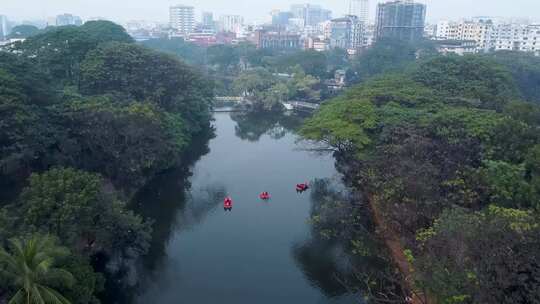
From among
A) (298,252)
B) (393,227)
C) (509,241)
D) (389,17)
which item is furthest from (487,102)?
(389,17)

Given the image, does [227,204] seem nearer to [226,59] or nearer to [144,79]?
[144,79]

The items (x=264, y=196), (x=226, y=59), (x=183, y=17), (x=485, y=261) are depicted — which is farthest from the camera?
(x=183, y=17)

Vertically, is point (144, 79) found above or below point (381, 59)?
below

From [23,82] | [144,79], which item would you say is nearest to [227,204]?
[23,82]

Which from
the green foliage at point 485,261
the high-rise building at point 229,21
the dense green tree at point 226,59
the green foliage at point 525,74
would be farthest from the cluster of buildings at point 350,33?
the green foliage at point 485,261

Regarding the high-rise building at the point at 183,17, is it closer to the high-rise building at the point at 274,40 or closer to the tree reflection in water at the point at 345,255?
the high-rise building at the point at 274,40

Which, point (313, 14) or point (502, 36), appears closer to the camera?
point (502, 36)

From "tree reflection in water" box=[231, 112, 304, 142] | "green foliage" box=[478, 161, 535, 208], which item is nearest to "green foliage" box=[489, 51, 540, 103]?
"tree reflection in water" box=[231, 112, 304, 142]

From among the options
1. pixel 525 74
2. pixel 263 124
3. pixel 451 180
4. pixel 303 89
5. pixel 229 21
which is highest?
pixel 229 21
